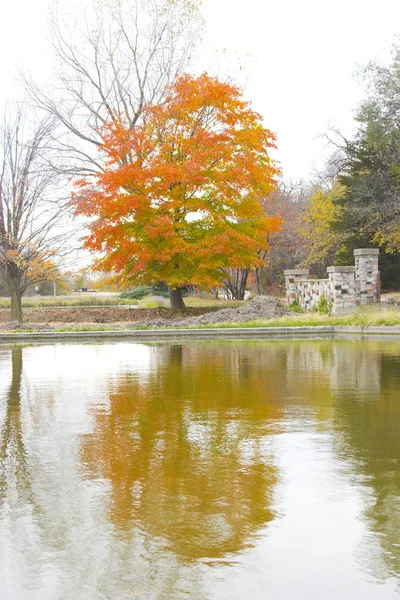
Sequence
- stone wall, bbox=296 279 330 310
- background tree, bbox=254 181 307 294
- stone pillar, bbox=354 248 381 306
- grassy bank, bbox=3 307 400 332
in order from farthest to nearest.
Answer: background tree, bbox=254 181 307 294, stone pillar, bbox=354 248 381 306, stone wall, bbox=296 279 330 310, grassy bank, bbox=3 307 400 332

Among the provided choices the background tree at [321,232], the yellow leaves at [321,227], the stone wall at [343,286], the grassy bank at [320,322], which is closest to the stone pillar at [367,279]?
the stone wall at [343,286]

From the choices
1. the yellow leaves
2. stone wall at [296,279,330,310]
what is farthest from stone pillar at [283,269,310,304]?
the yellow leaves

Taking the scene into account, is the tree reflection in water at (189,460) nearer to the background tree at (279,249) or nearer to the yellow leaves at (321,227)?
the yellow leaves at (321,227)

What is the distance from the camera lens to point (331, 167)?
5009 cm

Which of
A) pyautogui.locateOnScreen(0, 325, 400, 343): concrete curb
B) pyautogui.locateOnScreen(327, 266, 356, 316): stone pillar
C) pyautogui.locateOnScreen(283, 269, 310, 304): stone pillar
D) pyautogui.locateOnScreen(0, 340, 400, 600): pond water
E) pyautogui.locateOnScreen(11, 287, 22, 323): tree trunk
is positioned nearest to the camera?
pyautogui.locateOnScreen(0, 340, 400, 600): pond water

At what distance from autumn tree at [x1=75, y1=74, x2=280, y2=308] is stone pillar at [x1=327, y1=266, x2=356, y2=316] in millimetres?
4184

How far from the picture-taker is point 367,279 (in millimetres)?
31359

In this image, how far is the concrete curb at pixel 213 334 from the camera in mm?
23000

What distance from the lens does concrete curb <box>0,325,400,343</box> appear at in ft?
75.5

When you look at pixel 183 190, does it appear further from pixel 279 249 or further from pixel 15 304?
pixel 279 249

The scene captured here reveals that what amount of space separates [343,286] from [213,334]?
682 cm

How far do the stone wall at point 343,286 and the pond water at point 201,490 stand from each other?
647 inches

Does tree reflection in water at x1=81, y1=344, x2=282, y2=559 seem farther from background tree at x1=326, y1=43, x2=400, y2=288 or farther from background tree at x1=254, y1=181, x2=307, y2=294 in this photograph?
background tree at x1=254, y1=181, x2=307, y2=294

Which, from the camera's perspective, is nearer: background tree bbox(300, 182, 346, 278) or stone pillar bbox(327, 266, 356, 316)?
stone pillar bbox(327, 266, 356, 316)
